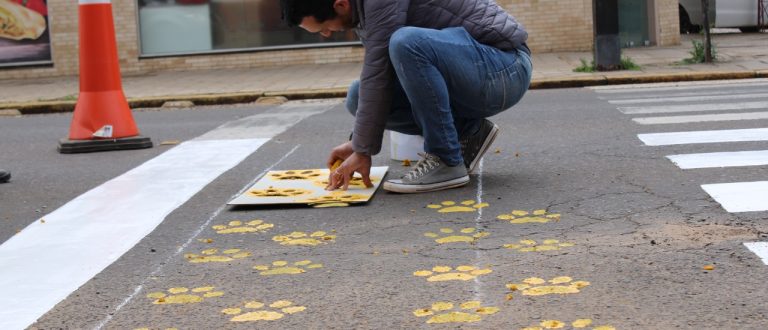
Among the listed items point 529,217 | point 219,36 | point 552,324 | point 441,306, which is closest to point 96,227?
point 529,217

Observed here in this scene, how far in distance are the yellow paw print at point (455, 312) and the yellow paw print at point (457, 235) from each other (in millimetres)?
939

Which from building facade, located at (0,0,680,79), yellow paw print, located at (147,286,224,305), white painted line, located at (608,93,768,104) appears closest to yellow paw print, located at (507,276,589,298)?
yellow paw print, located at (147,286,224,305)

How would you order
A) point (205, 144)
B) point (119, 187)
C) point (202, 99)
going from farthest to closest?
point (202, 99), point (205, 144), point (119, 187)

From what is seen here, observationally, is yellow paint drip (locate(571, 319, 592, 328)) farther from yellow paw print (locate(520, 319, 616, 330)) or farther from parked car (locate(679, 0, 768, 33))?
parked car (locate(679, 0, 768, 33))

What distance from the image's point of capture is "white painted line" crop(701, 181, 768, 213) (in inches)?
197

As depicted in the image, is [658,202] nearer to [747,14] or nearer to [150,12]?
[150,12]

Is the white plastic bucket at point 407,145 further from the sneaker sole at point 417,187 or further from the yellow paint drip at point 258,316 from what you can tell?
the yellow paint drip at point 258,316

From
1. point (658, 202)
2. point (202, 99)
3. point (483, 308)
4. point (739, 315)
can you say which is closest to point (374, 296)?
point (483, 308)

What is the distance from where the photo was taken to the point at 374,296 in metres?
3.88

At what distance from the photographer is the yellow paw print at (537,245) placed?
4.43m

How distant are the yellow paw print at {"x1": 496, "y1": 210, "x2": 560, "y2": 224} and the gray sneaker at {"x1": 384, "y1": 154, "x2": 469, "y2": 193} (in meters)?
0.68

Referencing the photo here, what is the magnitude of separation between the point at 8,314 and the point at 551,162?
11.9ft

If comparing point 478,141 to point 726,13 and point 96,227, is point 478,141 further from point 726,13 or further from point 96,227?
point 726,13

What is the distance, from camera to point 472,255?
4391 mm
